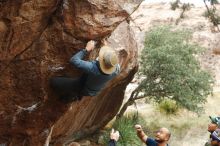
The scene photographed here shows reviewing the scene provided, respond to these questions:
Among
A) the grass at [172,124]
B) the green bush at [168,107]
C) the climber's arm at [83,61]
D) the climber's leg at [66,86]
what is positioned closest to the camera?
the climber's arm at [83,61]

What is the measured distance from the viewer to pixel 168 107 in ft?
69.4

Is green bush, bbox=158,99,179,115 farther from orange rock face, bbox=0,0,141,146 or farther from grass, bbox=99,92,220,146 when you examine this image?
orange rock face, bbox=0,0,141,146

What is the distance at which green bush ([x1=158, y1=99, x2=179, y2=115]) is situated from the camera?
2116 centimetres

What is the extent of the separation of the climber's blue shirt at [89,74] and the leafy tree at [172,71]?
9.69m

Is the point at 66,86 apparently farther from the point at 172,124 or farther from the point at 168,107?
the point at 168,107

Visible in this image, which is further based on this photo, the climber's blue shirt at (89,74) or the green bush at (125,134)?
the green bush at (125,134)

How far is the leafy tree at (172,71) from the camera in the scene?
57.8 ft

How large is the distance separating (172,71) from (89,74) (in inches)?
408

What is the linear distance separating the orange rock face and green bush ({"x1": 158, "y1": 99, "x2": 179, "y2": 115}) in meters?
11.2

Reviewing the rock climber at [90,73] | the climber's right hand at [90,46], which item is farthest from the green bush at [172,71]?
the climber's right hand at [90,46]

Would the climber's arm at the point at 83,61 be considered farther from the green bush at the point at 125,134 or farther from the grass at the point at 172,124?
the grass at the point at 172,124

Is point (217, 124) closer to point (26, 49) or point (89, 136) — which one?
point (26, 49)

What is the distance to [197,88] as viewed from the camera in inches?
711

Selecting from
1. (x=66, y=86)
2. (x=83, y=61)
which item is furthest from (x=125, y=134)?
(x=83, y=61)
